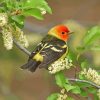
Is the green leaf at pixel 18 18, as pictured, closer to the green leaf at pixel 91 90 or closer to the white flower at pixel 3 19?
the white flower at pixel 3 19

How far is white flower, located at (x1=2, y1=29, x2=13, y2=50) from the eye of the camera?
3.03 meters

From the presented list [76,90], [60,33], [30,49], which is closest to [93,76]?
[76,90]

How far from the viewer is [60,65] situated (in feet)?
10.3

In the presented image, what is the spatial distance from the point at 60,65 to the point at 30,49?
9.00 feet

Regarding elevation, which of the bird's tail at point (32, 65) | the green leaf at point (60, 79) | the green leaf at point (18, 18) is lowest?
the green leaf at point (60, 79)

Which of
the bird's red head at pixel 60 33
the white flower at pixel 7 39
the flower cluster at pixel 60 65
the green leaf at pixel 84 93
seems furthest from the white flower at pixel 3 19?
the bird's red head at pixel 60 33

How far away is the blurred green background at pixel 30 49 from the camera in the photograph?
5923 mm

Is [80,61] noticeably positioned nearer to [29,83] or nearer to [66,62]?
[66,62]

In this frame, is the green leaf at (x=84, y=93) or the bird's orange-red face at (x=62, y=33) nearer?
the green leaf at (x=84, y=93)

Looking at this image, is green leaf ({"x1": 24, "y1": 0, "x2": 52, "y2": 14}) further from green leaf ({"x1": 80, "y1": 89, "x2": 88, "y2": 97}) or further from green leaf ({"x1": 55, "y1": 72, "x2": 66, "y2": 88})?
green leaf ({"x1": 80, "y1": 89, "x2": 88, "y2": 97})

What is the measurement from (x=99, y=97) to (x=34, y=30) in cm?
310

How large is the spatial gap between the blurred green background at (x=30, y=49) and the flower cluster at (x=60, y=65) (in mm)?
2135

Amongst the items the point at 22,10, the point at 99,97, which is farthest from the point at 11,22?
the point at 99,97

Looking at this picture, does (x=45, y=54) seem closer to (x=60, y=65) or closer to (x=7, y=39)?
(x=60, y=65)
